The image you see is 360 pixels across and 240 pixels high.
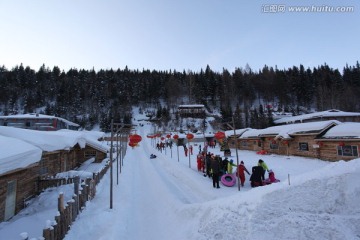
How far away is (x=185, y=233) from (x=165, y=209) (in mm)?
3866

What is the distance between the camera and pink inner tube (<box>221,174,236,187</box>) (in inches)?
588

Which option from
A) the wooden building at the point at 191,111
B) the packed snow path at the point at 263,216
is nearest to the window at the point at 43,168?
the packed snow path at the point at 263,216

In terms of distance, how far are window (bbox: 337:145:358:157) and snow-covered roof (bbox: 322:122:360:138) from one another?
111 centimetres

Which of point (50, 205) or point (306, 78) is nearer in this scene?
point (50, 205)

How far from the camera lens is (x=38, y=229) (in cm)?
945

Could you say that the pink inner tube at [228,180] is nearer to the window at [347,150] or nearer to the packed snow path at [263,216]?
the packed snow path at [263,216]

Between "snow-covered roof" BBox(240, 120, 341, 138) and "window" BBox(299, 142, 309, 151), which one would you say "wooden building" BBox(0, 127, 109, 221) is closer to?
"snow-covered roof" BBox(240, 120, 341, 138)

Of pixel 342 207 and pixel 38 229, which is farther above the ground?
pixel 342 207

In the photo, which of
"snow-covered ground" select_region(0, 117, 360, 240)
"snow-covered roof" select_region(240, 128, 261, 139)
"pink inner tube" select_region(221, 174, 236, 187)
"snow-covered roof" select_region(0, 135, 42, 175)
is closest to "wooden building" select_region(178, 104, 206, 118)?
"snow-covered roof" select_region(240, 128, 261, 139)

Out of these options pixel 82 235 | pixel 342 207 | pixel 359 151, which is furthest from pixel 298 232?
pixel 359 151

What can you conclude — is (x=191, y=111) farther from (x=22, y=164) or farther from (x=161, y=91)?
(x=22, y=164)

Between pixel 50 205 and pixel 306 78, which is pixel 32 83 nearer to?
pixel 50 205

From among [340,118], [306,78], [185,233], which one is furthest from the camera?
[306,78]

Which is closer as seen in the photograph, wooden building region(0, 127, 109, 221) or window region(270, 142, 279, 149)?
wooden building region(0, 127, 109, 221)
